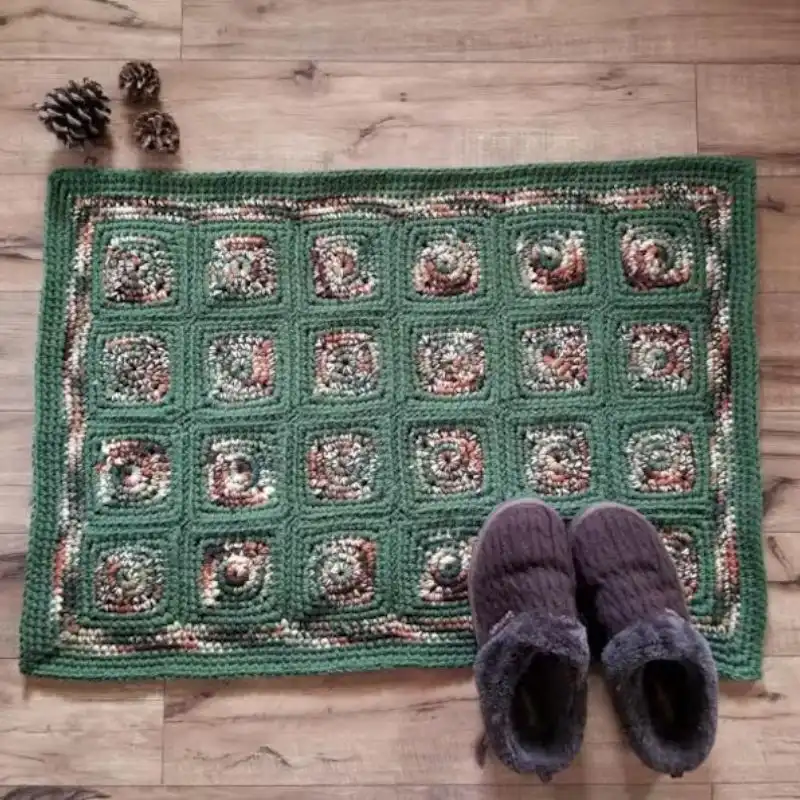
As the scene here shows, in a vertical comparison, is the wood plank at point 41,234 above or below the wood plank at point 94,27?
below

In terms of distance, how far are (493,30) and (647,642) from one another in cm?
75

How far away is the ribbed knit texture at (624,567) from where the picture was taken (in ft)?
3.34

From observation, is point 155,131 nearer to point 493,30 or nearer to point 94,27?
point 94,27

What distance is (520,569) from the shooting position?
102 centimetres

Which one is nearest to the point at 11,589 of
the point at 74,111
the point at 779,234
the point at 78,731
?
the point at 78,731

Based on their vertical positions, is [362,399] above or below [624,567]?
above

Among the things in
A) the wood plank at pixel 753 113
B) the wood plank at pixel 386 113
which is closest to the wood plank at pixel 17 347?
the wood plank at pixel 386 113

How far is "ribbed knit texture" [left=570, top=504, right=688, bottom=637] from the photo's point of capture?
102 cm

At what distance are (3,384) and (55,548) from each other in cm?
21

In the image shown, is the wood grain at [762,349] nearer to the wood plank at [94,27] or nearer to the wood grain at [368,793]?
the wood plank at [94,27]

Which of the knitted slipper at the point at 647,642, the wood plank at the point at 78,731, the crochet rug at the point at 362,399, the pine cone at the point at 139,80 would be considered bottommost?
the wood plank at the point at 78,731

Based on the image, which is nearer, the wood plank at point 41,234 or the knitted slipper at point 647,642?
the knitted slipper at point 647,642

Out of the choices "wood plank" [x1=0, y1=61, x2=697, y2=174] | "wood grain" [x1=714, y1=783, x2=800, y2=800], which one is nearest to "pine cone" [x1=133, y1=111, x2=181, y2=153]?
"wood plank" [x1=0, y1=61, x2=697, y2=174]

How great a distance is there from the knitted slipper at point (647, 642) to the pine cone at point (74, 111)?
0.75m
